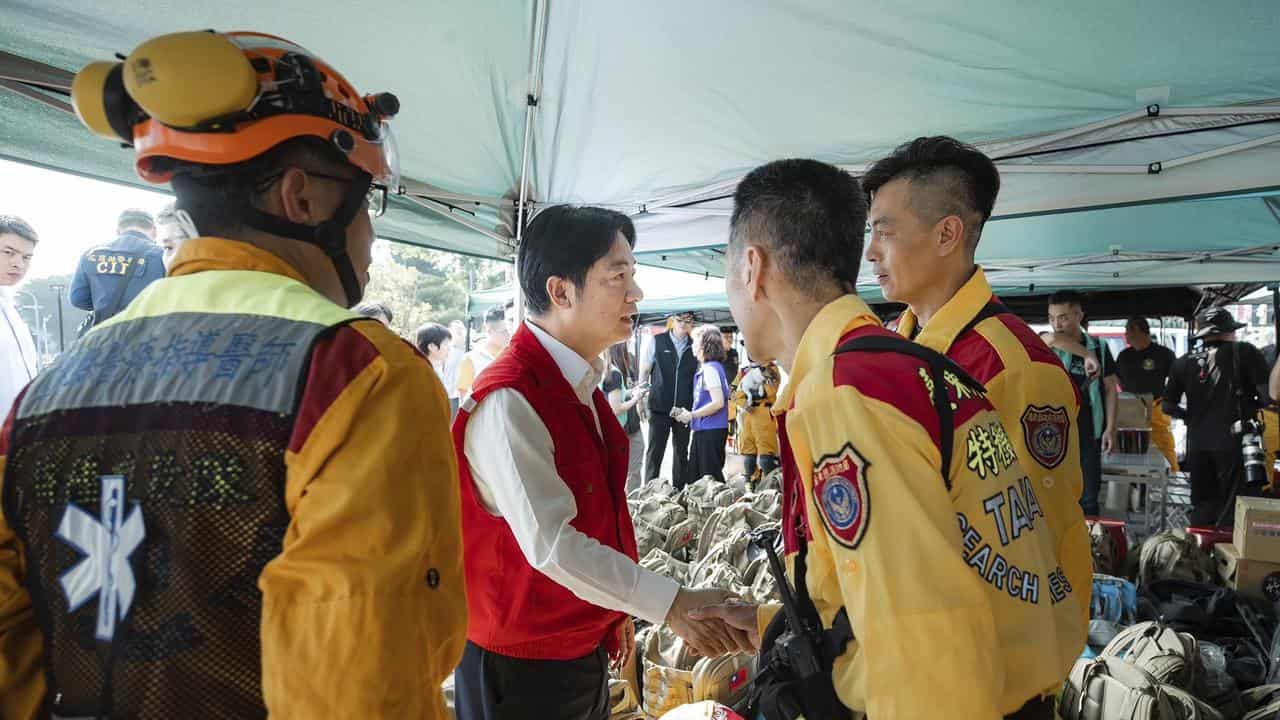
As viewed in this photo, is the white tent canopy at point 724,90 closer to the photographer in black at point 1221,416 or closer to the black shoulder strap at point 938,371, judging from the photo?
the black shoulder strap at point 938,371

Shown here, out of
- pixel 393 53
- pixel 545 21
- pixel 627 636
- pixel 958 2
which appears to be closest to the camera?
pixel 627 636

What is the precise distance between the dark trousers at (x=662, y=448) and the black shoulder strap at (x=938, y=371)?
7209 millimetres

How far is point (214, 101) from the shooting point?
863 millimetres

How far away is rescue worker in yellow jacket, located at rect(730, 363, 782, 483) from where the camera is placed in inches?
294

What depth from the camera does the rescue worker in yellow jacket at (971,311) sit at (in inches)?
73.8

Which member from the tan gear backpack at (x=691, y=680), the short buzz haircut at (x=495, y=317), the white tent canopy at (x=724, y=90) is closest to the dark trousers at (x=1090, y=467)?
the white tent canopy at (x=724, y=90)

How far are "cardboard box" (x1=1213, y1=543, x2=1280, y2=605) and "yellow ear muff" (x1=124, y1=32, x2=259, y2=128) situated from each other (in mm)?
5212

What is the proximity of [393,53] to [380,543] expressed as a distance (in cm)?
289

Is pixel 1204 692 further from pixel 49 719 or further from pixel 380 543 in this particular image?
pixel 49 719

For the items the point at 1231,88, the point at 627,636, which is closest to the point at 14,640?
the point at 627,636

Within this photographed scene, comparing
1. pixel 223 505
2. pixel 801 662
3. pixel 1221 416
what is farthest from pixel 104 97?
pixel 1221 416

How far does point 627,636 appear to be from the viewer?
2.09 meters

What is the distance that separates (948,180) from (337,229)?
1.92m

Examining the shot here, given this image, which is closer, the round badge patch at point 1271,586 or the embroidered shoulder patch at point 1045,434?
the embroidered shoulder patch at point 1045,434
